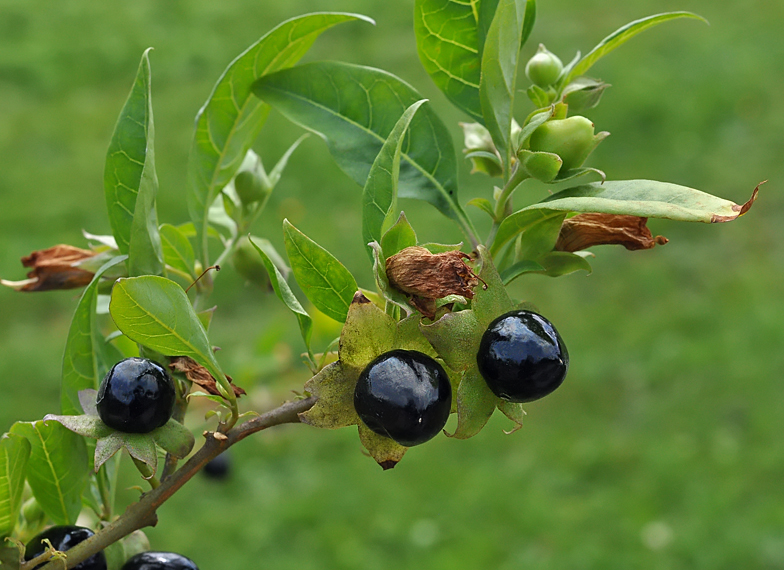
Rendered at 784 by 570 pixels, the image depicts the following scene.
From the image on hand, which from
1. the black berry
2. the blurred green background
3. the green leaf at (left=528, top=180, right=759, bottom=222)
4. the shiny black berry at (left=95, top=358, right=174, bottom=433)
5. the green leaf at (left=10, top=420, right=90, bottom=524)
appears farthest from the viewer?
the blurred green background

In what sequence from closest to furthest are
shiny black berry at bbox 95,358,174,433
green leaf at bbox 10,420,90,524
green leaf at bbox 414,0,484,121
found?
1. shiny black berry at bbox 95,358,174,433
2. green leaf at bbox 10,420,90,524
3. green leaf at bbox 414,0,484,121

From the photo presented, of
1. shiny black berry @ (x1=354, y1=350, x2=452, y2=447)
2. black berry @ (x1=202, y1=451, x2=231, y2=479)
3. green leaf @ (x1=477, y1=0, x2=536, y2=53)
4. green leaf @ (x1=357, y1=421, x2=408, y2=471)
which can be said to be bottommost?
black berry @ (x1=202, y1=451, x2=231, y2=479)

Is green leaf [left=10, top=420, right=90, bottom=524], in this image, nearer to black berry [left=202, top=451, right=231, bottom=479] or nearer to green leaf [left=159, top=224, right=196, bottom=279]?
green leaf [left=159, top=224, right=196, bottom=279]

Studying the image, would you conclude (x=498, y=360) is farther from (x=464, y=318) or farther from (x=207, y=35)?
(x=207, y=35)

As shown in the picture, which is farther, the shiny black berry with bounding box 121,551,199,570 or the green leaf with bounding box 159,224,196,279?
the green leaf with bounding box 159,224,196,279

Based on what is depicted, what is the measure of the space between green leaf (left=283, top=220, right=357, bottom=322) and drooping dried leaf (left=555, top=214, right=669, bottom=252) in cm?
27

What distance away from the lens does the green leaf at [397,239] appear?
3.05 ft

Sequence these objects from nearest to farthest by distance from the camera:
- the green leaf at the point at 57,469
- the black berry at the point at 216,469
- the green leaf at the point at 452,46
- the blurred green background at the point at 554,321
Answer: the green leaf at the point at 57,469 → the green leaf at the point at 452,46 → the black berry at the point at 216,469 → the blurred green background at the point at 554,321

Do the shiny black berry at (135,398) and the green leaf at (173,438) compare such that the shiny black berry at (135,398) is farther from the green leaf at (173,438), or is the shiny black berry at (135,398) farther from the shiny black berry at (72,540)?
the shiny black berry at (72,540)

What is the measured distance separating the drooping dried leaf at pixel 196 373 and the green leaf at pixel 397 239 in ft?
Result: 0.83

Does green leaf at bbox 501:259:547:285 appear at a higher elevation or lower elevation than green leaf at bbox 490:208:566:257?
lower

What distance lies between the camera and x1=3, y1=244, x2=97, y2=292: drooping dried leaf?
4.22 ft

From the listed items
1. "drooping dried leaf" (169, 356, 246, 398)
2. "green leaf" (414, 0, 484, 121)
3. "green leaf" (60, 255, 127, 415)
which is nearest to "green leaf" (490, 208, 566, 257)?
"green leaf" (414, 0, 484, 121)

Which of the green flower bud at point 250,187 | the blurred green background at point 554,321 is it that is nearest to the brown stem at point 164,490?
the green flower bud at point 250,187
